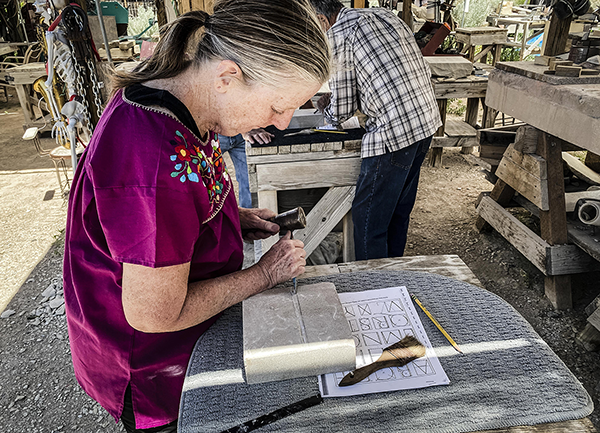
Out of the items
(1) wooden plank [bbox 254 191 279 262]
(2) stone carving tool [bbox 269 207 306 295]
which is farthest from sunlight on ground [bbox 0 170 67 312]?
(2) stone carving tool [bbox 269 207 306 295]

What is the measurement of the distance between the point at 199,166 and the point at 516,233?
289 centimetres

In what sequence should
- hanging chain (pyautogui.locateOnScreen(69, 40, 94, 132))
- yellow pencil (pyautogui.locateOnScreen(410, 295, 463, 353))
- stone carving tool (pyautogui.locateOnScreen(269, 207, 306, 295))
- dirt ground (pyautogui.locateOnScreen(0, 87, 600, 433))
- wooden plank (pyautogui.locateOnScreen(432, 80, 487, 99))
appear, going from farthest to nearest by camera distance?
1. wooden plank (pyautogui.locateOnScreen(432, 80, 487, 99))
2. dirt ground (pyautogui.locateOnScreen(0, 87, 600, 433))
3. hanging chain (pyautogui.locateOnScreen(69, 40, 94, 132))
4. stone carving tool (pyautogui.locateOnScreen(269, 207, 306, 295))
5. yellow pencil (pyautogui.locateOnScreen(410, 295, 463, 353))

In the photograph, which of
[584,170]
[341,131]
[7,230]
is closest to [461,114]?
[584,170]

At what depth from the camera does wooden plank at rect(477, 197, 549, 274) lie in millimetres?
2949

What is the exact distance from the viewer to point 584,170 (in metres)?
3.67

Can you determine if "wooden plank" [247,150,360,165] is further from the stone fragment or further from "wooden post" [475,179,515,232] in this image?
the stone fragment

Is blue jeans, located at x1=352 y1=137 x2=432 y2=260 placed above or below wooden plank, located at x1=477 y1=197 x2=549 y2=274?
above

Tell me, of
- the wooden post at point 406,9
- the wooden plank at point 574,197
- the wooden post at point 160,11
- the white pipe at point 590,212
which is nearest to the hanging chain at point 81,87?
the wooden post at point 160,11

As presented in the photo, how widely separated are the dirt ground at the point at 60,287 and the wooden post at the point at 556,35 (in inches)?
60.6

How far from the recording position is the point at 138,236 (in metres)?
0.84

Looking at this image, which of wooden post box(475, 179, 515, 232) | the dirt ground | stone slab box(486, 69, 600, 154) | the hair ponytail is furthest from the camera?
wooden post box(475, 179, 515, 232)

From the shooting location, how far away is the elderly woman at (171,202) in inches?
33.8

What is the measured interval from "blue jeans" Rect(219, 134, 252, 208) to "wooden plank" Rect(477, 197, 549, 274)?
1940 millimetres

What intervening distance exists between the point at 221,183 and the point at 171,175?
0.24 meters
